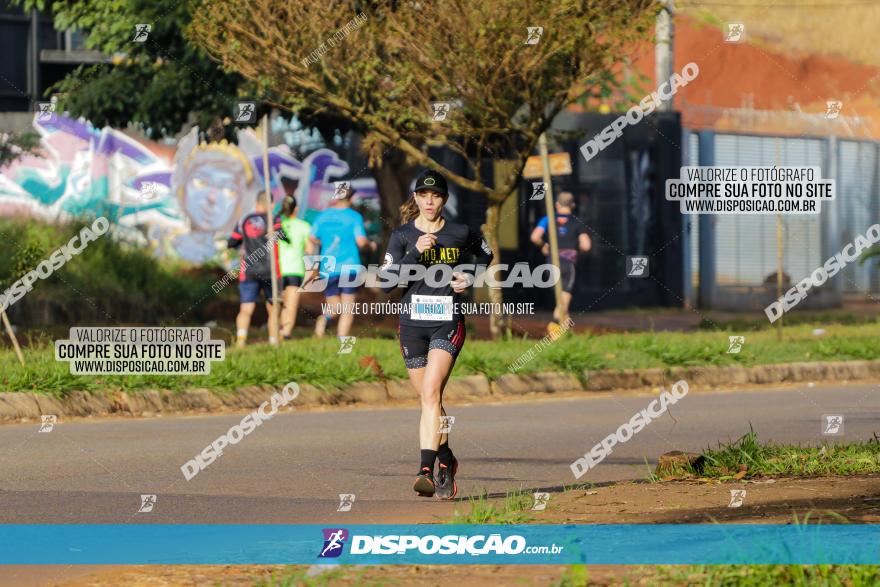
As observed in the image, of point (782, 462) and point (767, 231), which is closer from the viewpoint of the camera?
point (782, 462)

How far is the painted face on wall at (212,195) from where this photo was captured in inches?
1133

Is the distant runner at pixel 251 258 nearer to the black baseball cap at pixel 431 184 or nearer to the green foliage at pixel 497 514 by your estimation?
the black baseball cap at pixel 431 184

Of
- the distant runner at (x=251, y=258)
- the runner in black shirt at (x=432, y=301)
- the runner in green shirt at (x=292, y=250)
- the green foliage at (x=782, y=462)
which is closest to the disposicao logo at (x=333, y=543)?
the runner in black shirt at (x=432, y=301)

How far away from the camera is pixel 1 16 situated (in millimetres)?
31797

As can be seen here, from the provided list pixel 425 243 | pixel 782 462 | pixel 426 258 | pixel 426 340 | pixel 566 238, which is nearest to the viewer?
pixel 425 243

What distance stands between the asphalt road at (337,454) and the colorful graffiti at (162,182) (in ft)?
43.0

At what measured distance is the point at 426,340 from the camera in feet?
31.4

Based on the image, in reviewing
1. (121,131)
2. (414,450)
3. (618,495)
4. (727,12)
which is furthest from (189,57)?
(727,12)

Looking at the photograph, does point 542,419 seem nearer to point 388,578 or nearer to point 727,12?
point 388,578

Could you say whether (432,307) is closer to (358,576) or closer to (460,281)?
(460,281)

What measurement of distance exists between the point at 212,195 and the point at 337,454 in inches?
696

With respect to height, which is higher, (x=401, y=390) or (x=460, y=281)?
(x=460, y=281)

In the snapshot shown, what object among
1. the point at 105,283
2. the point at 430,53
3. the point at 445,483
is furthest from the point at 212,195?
the point at 445,483

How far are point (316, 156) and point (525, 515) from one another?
21366mm
